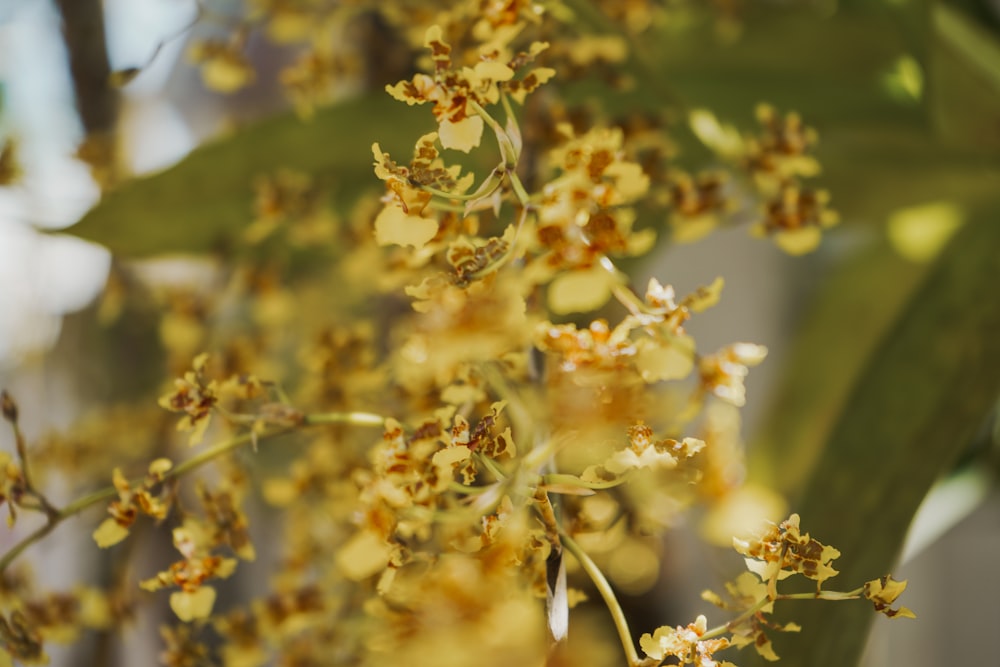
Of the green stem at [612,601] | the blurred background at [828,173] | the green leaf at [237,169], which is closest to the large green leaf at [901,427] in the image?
the blurred background at [828,173]

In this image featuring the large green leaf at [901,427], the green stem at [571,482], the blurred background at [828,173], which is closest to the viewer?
the green stem at [571,482]

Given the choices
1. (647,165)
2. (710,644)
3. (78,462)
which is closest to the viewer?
(710,644)

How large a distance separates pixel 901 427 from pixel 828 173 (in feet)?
0.51

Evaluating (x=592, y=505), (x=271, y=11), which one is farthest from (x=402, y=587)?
(x=271, y=11)

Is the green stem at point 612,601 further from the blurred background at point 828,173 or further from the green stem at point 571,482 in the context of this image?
the blurred background at point 828,173

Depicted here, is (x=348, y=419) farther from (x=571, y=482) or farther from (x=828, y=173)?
(x=828, y=173)

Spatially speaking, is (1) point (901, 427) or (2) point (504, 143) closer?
(2) point (504, 143)

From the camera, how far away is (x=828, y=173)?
0.45m

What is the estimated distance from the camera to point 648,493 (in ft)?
0.94

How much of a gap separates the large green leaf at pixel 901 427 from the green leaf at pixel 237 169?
0.78ft

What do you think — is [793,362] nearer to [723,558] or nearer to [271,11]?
[723,558]

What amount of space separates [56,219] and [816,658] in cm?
39

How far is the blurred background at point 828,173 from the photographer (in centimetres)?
41

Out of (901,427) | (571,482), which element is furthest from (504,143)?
(901,427)
